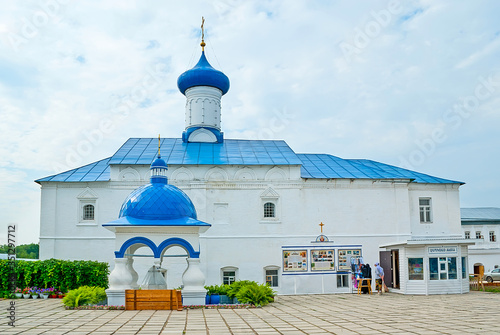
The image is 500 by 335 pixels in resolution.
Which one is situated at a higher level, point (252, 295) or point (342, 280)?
point (252, 295)

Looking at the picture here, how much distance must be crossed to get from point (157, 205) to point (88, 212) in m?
7.16

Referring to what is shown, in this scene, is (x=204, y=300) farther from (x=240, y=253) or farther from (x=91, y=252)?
(x=91, y=252)

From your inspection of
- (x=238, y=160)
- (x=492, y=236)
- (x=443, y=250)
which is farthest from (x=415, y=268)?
(x=492, y=236)

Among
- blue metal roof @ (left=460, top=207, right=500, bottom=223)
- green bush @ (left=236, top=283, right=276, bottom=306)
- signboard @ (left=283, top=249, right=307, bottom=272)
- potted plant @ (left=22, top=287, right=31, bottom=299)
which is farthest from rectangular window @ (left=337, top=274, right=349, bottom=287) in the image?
blue metal roof @ (left=460, top=207, right=500, bottom=223)

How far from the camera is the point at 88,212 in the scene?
19047 millimetres

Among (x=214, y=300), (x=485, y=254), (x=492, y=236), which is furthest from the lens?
(x=492, y=236)

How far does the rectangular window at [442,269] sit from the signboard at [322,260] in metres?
3.79

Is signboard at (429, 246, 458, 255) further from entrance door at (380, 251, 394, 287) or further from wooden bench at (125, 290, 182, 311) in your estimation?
wooden bench at (125, 290, 182, 311)

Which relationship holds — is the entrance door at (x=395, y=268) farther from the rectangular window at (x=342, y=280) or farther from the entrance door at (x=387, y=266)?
the rectangular window at (x=342, y=280)

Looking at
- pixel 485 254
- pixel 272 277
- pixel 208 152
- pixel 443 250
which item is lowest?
pixel 272 277

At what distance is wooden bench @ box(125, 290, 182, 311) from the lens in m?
12.0

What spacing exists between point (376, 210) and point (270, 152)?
527cm

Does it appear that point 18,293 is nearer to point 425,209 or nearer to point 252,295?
point 252,295

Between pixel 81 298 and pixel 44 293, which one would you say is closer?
pixel 81 298
